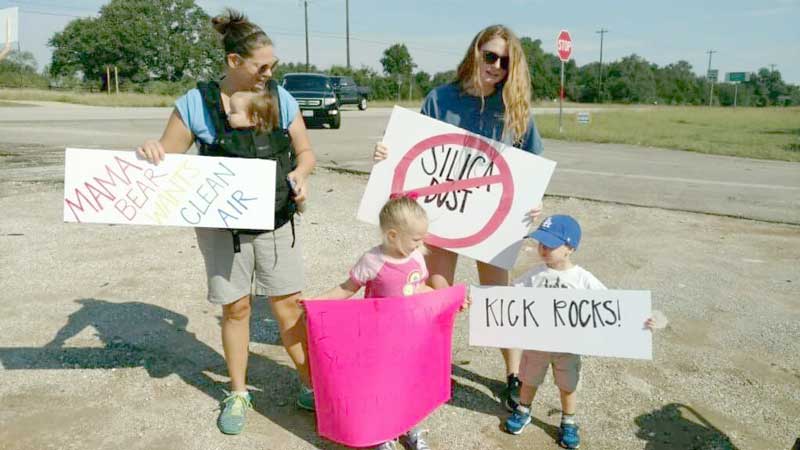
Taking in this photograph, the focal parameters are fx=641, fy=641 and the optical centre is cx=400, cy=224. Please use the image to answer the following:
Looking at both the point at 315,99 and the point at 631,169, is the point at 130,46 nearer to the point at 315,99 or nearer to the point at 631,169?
the point at 315,99

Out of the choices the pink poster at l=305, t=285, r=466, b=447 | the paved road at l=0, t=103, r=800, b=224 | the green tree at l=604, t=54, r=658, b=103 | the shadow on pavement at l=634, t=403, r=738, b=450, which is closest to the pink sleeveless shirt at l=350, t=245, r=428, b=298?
the pink poster at l=305, t=285, r=466, b=447

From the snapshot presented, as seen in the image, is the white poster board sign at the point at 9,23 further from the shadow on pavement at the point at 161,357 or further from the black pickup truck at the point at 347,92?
the black pickup truck at the point at 347,92

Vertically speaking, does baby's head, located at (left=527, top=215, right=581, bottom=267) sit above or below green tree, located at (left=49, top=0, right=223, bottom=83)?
below

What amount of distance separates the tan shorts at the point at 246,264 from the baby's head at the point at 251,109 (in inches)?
18.9

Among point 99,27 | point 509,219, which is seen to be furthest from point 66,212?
point 99,27

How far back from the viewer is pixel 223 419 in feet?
9.48

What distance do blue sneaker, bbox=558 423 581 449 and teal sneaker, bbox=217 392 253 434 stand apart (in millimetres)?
1423

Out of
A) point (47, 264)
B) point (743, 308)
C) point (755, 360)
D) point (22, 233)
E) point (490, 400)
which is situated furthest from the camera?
point (22, 233)

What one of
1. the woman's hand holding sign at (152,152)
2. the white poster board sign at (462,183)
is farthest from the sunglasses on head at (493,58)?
the woman's hand holding sign at (152,152)

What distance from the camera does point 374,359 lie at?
2.53m

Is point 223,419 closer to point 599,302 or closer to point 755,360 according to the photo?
point 599,302

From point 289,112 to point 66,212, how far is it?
3.32 ft

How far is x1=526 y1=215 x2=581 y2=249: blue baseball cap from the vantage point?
264cm

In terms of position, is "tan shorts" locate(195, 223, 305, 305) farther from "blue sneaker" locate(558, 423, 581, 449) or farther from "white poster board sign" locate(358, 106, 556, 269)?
"blue sneaker" locate(558, 423, 581, 449)
